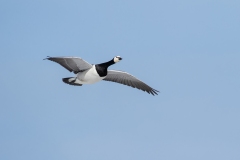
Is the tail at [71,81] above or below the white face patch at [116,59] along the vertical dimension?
below

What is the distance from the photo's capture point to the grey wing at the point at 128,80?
96.2 ft

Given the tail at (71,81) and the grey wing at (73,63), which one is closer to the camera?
the grey wing at (73,63)

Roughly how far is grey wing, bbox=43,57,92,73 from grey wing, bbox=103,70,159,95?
7.01ft

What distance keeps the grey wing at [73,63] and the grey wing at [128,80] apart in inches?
84.1

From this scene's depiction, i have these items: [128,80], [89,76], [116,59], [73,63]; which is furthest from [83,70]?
[128,80]

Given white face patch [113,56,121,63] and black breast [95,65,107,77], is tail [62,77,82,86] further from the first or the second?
white face patch [113,56,121,63]

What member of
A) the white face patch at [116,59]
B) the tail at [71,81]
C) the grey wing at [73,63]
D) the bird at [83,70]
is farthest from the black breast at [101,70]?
the tail at [71,81]

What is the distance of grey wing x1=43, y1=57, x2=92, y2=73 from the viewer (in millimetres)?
26344

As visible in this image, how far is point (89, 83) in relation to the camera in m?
27.7

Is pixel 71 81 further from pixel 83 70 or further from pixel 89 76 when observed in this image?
pixel 89 76

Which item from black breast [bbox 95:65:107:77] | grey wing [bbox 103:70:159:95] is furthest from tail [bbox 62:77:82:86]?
grey wing [bbox 103:70:159:95]

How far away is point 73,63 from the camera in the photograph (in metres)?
26.9

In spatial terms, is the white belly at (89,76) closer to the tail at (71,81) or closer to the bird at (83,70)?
the bird at (83,70)

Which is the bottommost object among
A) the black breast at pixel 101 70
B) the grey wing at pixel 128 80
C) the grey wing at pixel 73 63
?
the grey wing at pixel 128 80
